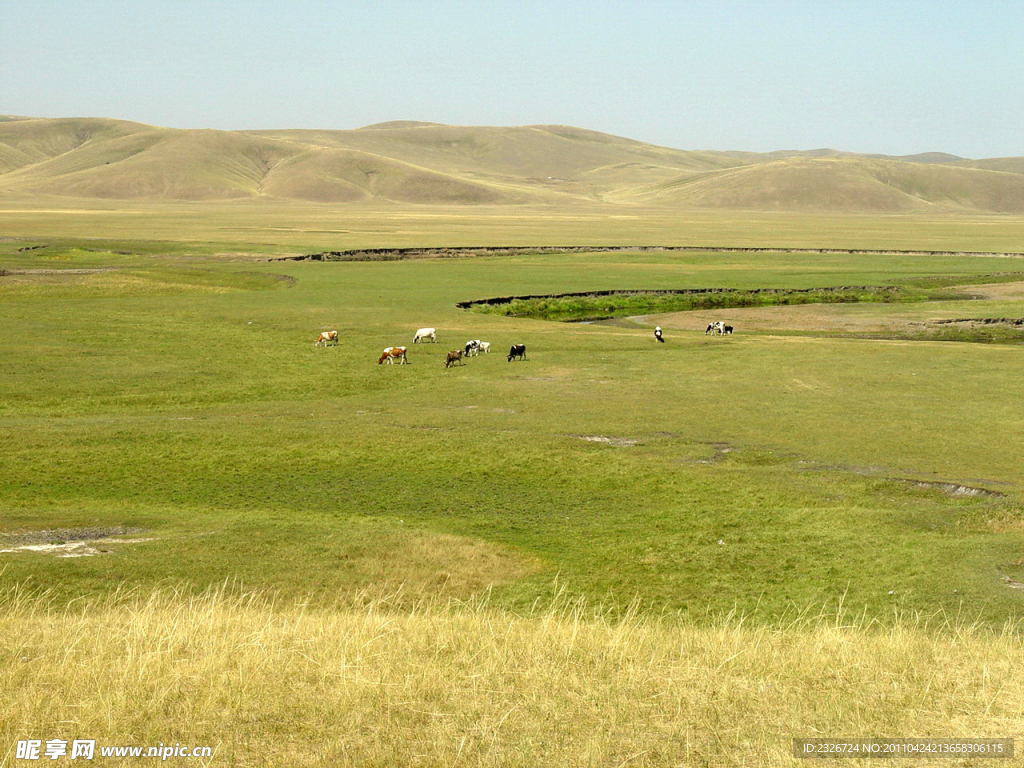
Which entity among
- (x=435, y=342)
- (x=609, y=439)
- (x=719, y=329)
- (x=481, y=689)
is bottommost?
(x=609, y=439)

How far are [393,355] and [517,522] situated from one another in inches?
870

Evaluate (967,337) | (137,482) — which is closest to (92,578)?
(137,482)

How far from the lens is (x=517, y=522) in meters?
22.3

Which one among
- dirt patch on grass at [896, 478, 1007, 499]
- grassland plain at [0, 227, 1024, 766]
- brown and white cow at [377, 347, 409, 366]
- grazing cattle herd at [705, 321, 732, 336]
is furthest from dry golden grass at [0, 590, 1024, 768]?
grazing cattle herd at [705, 321, 732, 336]

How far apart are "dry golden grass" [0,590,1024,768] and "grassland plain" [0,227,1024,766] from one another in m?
0.05

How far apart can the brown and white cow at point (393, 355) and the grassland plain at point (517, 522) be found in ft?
4.03

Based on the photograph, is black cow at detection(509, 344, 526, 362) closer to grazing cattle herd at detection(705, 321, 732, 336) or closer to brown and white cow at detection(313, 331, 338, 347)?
brown and white cow at detection(313, 331, 338, 347)

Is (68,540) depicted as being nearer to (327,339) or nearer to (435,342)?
(327,339)

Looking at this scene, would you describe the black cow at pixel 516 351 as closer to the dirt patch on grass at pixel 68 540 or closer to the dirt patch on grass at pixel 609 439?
the dirt patch on grass at pixel 609 439

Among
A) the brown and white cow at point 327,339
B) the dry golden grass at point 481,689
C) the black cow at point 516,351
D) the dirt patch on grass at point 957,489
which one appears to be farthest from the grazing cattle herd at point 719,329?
the dry golden grass at point 481,689

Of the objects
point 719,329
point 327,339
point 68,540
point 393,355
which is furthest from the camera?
point 719,329

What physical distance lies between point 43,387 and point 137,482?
543 inches

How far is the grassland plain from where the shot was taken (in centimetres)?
1009

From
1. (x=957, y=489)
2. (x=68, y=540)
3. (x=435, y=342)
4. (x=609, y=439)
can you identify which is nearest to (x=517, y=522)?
(x=609, y=439)
